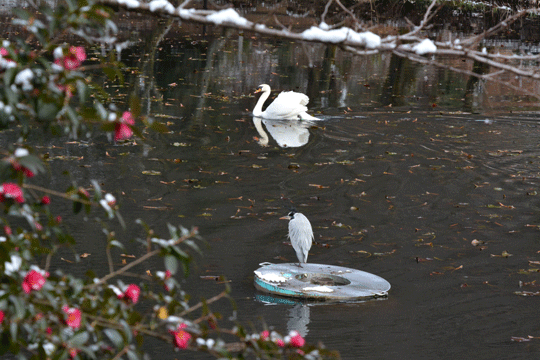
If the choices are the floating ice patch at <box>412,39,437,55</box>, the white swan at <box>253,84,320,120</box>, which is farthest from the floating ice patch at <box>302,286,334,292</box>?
the white swan at <box>253,84,320,120</box>

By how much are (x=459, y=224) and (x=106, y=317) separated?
6502 mm

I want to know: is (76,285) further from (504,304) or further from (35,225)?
(504,304)

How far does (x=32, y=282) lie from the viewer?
84.3 inches

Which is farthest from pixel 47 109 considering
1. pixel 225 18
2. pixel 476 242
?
pixel 476 242

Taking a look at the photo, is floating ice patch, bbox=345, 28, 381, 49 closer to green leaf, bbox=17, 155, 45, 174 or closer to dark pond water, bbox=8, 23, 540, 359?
dark pond water, bbox=8, 23, 540, 359

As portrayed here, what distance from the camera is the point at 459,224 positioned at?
8.20 meters

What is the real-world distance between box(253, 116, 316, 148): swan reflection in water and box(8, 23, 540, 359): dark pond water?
0.07 m

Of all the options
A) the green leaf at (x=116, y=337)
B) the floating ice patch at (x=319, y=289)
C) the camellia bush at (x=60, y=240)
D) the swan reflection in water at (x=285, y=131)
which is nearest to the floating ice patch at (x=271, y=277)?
the floating ice patch at (x=319, y=289)

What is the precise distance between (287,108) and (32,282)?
11.2 metres

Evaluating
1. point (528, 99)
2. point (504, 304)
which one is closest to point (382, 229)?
point (504, 304)

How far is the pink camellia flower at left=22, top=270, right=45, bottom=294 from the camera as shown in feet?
6.99

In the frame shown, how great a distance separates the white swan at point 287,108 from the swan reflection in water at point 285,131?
96mm

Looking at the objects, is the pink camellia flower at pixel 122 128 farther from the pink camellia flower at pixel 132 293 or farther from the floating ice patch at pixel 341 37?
the floating ice patch at pixel 341 37

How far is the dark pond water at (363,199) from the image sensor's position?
5.88m
